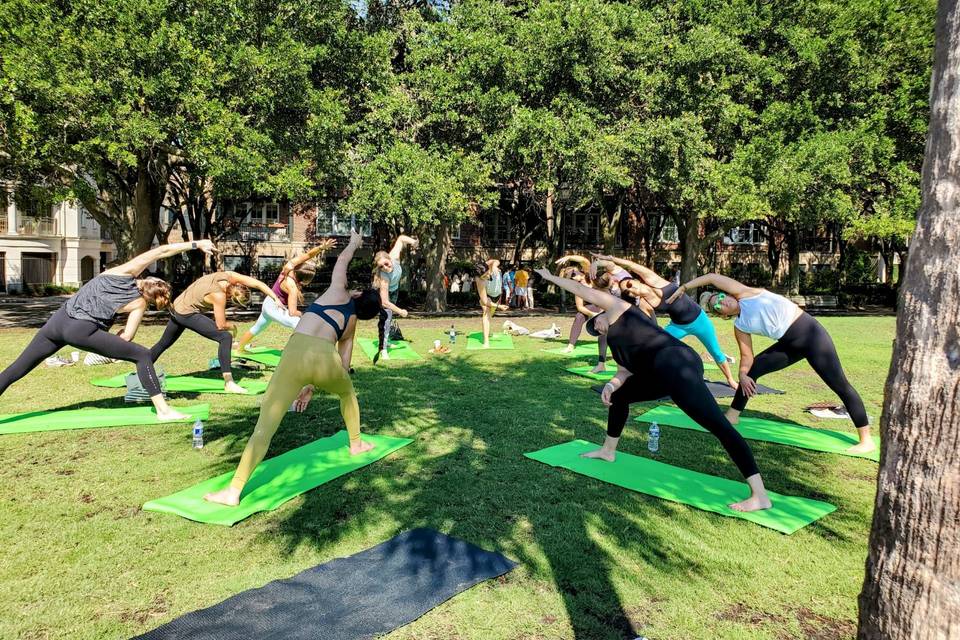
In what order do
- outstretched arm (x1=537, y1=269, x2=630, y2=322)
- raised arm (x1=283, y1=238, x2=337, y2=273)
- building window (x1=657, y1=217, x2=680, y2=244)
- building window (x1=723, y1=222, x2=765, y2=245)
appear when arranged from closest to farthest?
1. outstretched arm (x1=537, y1=269, x2=630, y2=322)
2. raised arm (x1=283, y1=238, x2=337, y2=273)
3. building window (x1=657, y1=217, x2=680, y2=244)
4. building window (x1=723, y1=222, x2=765, y2=245)

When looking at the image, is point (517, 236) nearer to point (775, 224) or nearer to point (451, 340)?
point (775, 224)

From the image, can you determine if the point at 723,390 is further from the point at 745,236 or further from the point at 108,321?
the point at 745,236

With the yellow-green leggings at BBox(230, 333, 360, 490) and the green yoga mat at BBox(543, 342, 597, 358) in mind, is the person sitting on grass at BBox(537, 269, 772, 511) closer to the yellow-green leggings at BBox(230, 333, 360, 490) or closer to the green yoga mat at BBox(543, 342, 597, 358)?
the yellow-green leggings at BBox(230, 333, 360, 490)

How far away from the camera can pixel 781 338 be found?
6871 millimetres

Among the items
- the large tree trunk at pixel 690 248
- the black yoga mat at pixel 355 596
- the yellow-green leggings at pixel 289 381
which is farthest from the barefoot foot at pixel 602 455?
the large tree trunk at pixel 690 248

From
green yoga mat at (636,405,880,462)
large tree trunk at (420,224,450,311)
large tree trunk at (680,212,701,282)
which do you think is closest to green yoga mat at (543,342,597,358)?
green yoga mat at (636,405,880,462)

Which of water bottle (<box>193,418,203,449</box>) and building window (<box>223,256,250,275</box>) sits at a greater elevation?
building window (<box>223,256,250,275</box>)

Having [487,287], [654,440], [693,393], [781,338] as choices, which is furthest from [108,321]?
[487,287]

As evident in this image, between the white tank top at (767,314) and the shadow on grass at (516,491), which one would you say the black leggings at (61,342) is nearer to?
the shadow on grass at (516,491)

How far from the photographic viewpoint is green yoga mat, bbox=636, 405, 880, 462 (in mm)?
6852

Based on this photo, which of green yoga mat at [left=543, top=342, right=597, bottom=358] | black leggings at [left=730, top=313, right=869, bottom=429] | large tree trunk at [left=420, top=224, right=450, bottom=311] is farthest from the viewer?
large tree trunk at [left=420, top=224, right=450, bottom=311]

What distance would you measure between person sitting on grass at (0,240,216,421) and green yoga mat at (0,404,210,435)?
284 millimetres

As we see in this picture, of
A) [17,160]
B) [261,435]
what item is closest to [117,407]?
[261,435]

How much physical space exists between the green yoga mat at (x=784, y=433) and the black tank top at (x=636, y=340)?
2.70 metres
